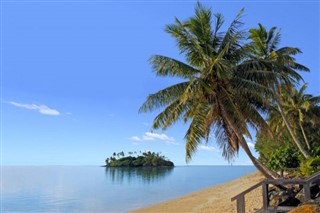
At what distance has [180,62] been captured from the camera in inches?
501

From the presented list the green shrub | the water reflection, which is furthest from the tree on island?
the water reflection

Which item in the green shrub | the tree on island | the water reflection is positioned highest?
the tree on island

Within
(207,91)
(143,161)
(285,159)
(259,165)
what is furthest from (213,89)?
(143,161)

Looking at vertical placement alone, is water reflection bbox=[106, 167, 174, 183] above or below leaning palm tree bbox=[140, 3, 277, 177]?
below

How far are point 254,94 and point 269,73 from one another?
3.60ft

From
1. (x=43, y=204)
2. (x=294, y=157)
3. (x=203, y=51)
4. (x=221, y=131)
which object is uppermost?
(x=203, y=51)

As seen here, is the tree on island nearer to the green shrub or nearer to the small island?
the green shrub

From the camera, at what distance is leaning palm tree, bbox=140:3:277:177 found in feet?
39.9

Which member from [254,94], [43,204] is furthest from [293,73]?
[43,204]

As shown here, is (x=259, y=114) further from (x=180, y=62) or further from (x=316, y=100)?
(x=316, y=100)

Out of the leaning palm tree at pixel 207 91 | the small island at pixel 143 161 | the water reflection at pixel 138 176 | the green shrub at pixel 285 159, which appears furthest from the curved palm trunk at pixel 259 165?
the small island at pixel 143 161

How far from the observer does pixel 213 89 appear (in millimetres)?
12188

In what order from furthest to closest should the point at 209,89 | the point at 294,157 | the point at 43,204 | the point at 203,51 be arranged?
1. the point at 43,204
2. the point at 294,157
3. the point at 203,51
4. the point at 209,89

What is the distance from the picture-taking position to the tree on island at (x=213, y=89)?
12.2m
